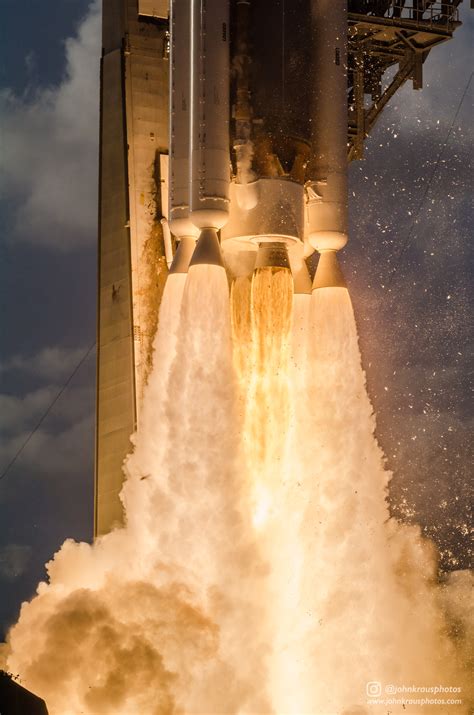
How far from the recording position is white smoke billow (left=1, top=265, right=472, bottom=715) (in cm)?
2178

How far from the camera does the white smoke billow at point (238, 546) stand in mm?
21781

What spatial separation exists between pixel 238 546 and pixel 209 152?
236 inches

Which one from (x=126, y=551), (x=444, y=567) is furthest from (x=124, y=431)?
(x=444, y=567)

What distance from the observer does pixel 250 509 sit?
22.8m

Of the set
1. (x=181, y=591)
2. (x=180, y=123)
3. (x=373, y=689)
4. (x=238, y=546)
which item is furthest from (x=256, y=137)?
(x=373, y=689)

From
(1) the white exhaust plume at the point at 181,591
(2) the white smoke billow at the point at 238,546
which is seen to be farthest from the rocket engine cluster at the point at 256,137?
(1) the white exhaust plume at the point at 181,591

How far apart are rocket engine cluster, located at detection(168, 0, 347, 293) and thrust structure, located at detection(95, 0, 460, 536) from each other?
2cm

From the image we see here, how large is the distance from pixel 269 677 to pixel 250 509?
8.46ft

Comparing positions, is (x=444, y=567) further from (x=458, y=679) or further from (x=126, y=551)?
(x=126, y=551)

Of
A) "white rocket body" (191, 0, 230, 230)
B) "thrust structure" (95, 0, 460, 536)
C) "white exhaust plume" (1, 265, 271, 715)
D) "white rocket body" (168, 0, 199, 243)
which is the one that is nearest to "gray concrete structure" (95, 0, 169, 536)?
"thrust structure" (95, 0, 460, 536)

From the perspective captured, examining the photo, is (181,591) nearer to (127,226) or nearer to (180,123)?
(127,226)

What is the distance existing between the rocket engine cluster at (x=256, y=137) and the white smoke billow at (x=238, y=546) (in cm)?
69

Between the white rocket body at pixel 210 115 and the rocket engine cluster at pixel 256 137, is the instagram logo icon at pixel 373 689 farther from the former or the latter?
the white rocket body at pixel 210 115

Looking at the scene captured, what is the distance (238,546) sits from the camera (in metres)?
22.4
